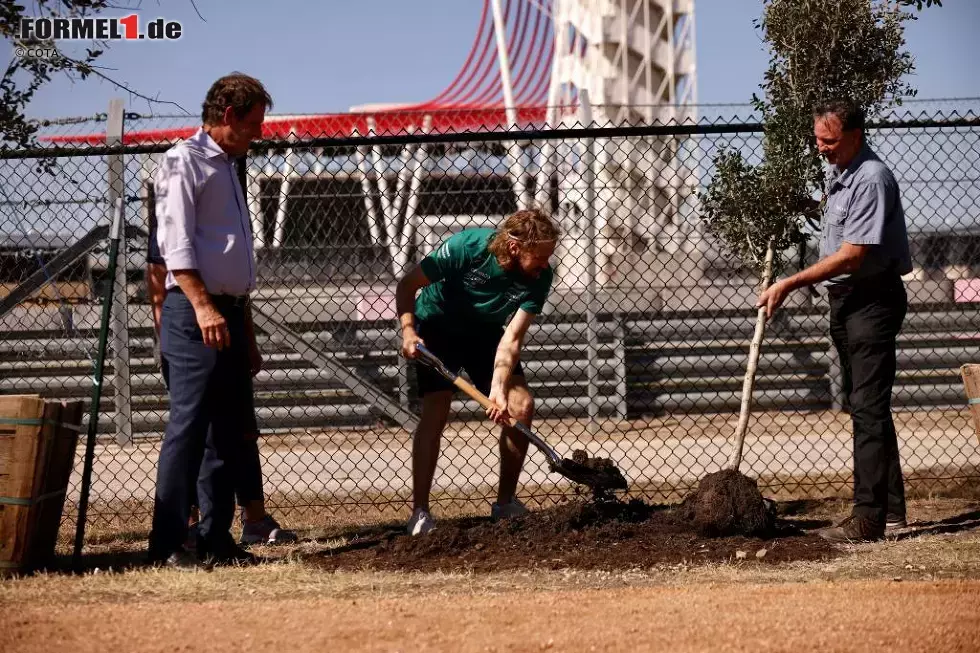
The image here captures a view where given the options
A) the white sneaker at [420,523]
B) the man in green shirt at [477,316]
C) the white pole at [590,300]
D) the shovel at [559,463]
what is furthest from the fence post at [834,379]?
the white sneaker at [420,523]

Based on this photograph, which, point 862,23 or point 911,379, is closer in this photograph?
point 862,23

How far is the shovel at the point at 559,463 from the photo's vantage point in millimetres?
5188

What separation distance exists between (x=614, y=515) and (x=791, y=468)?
3.43 meters

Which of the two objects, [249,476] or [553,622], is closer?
[553,622]

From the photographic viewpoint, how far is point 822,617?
359 centimetres

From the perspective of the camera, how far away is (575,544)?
4953 millimetres

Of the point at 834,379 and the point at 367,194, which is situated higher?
the point at 367,194

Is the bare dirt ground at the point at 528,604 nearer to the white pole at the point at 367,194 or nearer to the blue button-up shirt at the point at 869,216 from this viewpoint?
the blue button-up shirt at the point at 869,216

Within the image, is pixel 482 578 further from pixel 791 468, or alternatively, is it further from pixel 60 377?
pixel 60 377

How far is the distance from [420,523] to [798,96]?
3026 mm

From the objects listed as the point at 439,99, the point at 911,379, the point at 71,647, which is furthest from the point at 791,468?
the point at 439,99

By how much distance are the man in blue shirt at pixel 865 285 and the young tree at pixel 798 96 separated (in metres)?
0.64

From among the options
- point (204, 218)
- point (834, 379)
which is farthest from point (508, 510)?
point (834, 379)

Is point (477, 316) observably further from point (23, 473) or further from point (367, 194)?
point (367, 194)
